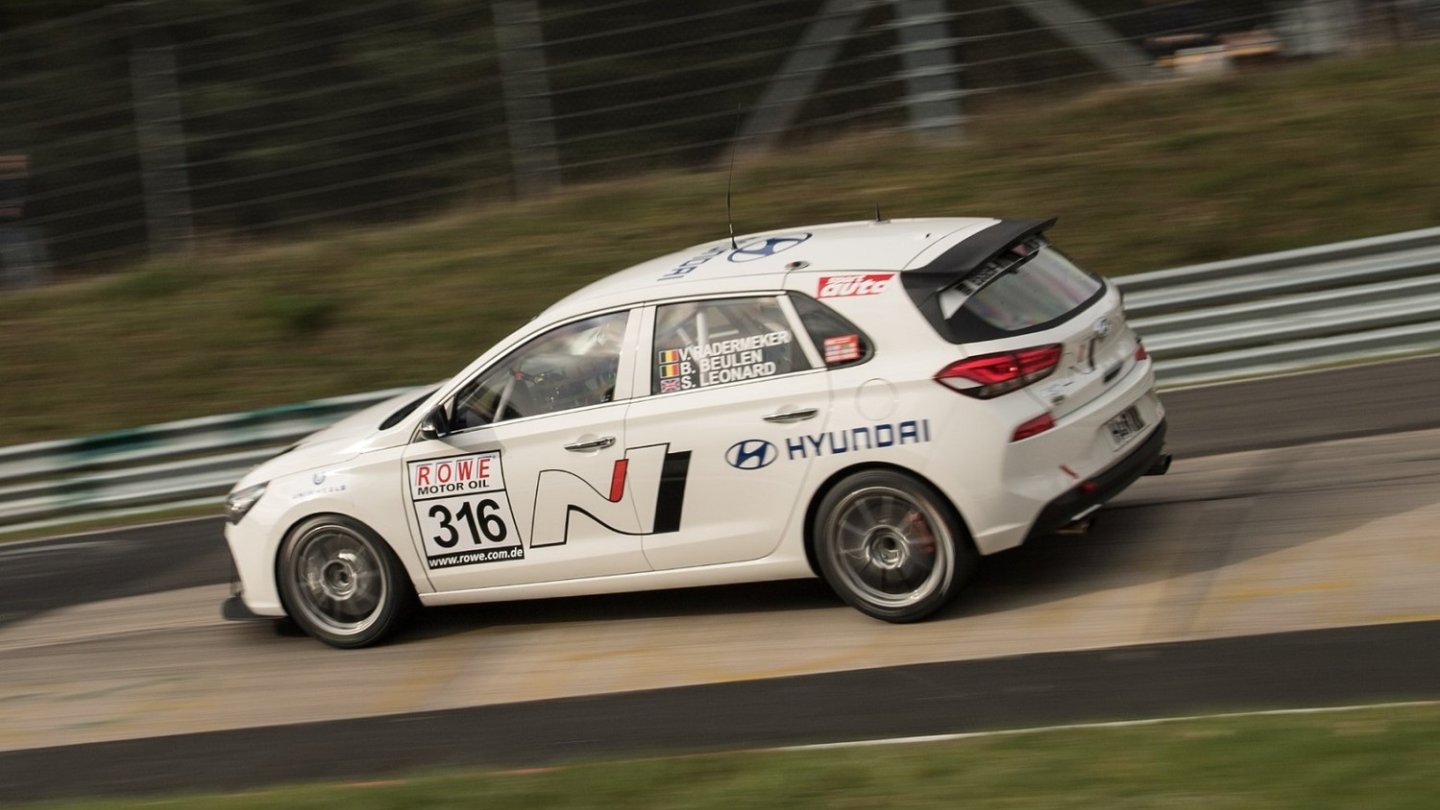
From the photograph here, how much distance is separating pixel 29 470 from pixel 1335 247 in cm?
1004

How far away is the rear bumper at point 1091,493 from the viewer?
6.54m

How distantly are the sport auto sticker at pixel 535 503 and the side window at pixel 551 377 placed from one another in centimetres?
23

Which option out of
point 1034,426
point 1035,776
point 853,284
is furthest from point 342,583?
point 1035,776

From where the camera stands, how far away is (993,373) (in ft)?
21.3

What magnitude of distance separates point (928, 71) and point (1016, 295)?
8175 millimetres

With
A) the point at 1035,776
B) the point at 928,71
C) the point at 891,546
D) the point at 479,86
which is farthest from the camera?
the point at 479,86

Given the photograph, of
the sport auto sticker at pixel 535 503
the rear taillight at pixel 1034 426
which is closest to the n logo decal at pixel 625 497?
the sport auto sticker at pixel 535 503

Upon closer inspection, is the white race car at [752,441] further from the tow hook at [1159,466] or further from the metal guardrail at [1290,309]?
the metal guardrail at [1290,309]

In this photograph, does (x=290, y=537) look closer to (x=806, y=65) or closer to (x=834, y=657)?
(x=834, y=657)

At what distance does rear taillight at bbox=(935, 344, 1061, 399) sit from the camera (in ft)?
21.3

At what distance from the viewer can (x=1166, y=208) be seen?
519 inches

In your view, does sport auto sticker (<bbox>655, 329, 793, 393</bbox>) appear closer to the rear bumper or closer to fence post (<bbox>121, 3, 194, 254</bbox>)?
the rear bumper

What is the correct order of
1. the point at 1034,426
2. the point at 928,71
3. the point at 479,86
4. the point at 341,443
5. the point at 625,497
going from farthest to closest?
1. the point at 479,86
2. the point at 928,71
3. the point at 341,443
4. the point at 625,497
5. the point at 1034,426

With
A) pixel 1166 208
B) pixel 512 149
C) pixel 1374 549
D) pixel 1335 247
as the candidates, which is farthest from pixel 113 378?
pixel 1374 549
